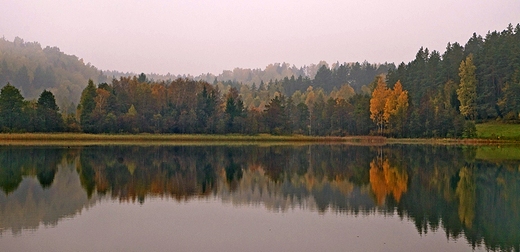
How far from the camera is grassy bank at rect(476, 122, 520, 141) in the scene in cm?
8027

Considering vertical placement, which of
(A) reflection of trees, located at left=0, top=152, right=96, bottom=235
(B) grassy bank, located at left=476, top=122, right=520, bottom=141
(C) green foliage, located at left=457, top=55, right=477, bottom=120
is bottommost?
(A) reflection of trees, located at left=0, top=152, right=96, bottom=235

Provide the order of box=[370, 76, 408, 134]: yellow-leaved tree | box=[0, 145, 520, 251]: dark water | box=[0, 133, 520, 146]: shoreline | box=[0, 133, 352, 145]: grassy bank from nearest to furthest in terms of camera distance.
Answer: box=[0, 145, 520, 251]: dark water
box=[0, 133, 520, 146]: shoreline
box=[0, 133, 352, 145]: grassy bank
box=[370, 76, 408, 134]: yellow-leaved tree

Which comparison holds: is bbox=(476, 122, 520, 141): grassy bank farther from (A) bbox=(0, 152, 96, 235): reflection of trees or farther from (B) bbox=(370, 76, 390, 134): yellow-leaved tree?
(A) bbox=(0, 152, 96, 235): reflection of trees

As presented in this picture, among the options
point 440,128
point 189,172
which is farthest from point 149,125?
point 189,172

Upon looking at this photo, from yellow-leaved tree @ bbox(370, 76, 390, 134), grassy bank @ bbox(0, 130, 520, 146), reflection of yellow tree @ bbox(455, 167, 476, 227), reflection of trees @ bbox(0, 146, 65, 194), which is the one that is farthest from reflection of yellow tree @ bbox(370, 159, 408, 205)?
yellow-leaved tree @ bbox(370, 76, 390, 134)

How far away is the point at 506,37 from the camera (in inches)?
3935

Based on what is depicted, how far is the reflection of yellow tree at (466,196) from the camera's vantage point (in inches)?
746

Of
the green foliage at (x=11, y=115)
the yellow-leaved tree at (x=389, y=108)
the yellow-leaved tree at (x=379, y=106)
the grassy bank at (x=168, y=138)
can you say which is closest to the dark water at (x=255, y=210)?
the grassy bank at (x=168, y=138)

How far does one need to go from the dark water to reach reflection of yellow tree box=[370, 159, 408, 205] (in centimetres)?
10

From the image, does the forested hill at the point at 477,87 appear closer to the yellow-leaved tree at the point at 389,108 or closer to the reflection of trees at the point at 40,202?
the yellow-leaved tree at the point at 389,108

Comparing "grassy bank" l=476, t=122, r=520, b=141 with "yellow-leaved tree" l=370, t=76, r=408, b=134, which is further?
"yellow-leaved tree" l=370, t=76, r=408, b=134

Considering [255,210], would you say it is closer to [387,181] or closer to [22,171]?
[387,181]

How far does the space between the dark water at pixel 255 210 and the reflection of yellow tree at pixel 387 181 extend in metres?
0.10

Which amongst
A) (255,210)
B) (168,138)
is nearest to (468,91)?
(168,138)
